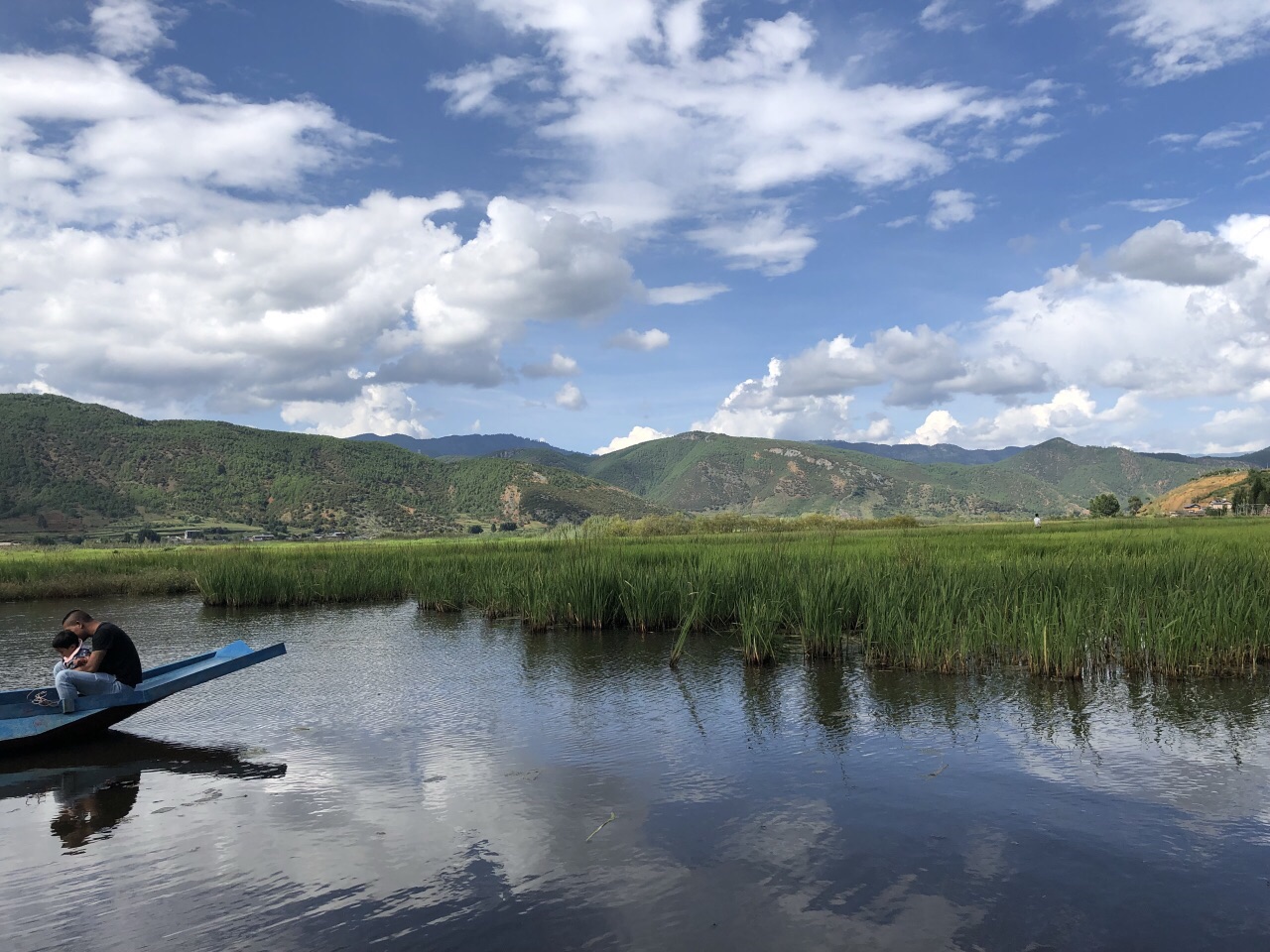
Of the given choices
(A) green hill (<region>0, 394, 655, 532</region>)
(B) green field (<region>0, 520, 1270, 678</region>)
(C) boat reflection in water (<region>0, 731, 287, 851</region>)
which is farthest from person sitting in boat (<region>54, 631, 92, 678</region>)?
(A) green hill (<region>0, 394, 655, 532</region>)

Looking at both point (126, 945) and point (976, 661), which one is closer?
point (126, 945)

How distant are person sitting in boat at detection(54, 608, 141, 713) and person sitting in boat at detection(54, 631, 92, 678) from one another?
64mm

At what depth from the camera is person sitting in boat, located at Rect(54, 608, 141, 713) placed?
25.0 ft

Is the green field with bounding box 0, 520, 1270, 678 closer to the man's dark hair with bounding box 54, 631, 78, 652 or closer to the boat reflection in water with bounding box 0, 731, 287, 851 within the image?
the boat reflection in water with bounding box 0, 731, 287, 851

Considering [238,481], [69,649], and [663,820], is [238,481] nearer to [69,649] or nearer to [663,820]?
[69,649]

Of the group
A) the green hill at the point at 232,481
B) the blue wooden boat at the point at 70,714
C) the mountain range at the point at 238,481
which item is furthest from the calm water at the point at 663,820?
the green hill at the point at 232,481

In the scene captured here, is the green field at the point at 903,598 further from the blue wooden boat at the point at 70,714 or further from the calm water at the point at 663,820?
the blue wooden boat at the point at 70,714

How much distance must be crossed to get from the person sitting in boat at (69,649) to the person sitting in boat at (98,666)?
6cm

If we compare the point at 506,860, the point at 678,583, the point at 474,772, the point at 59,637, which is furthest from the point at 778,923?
the point at 678,583

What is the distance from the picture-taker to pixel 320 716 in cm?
881

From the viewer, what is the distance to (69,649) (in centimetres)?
814

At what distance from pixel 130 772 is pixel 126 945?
357cm

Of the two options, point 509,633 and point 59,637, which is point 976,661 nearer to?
point 509,633

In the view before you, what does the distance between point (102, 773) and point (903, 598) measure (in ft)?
31.5
